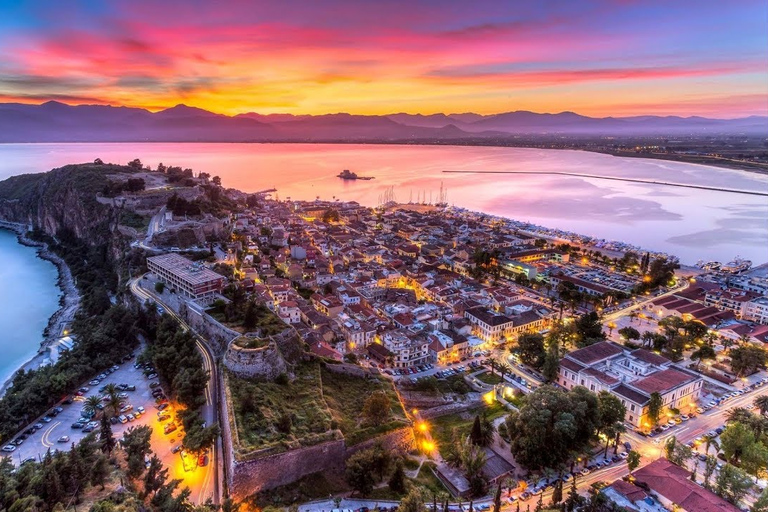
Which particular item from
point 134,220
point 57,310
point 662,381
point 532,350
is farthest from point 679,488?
point 134,220

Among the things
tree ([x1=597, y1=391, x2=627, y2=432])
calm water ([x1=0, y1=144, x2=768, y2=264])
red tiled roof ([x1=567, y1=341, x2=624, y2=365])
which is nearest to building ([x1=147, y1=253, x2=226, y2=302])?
red tiled roof ([x1=567, y1=341, x2=624, y2=365])

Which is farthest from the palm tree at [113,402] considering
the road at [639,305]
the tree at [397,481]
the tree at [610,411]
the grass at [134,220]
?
the road at [639,305]

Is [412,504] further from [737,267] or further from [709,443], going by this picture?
[737,267]

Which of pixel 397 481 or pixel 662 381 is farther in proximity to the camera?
pixel 662 381

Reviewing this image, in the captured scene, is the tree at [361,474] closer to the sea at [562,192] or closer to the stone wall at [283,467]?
the stone wall at [283,467]

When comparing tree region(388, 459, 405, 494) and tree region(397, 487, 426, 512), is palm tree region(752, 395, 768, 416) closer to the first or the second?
tree region(388, 459, 405, 494)

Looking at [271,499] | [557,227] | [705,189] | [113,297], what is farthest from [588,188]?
[271,499]
